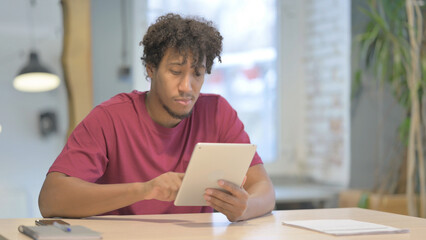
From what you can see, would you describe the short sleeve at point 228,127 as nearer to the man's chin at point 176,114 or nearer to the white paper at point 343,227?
the man's chin at point 176,114

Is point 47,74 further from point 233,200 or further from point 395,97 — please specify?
point 395,97

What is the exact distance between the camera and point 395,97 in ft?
12.3

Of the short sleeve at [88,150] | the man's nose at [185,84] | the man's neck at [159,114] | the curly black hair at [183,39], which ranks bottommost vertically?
the short sleeve at [88,150]

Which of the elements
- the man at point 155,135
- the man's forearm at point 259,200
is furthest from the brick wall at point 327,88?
the man's forearm at point 259,200

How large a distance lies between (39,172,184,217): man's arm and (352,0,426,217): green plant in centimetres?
224

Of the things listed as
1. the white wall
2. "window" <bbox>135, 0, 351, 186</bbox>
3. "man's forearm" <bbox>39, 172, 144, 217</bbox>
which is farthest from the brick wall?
"man's forearm" <bbox>39, 172, 144, 217</bbox>

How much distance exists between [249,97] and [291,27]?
Answer: 605 mm

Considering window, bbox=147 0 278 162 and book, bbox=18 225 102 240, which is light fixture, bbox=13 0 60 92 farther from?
book, bbox=18 225 102 240

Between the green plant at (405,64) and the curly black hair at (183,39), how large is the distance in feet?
5.74

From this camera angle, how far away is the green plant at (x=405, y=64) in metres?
3.52

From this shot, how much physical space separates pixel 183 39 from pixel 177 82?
0.15m

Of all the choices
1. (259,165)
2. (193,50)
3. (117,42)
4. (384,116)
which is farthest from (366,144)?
(193,50)

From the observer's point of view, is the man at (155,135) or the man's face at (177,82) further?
the man's face at (177,82)

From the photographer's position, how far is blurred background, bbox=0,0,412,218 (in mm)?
3346
